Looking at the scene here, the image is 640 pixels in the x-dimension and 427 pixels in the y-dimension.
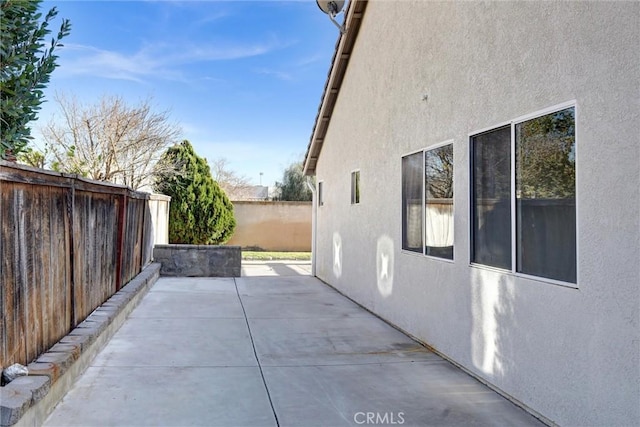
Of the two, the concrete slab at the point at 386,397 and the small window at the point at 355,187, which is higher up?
the small window at the point at 355,187

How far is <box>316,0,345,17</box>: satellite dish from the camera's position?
30.7 feet

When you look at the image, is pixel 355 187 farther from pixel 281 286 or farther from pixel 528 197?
pixel 528 197

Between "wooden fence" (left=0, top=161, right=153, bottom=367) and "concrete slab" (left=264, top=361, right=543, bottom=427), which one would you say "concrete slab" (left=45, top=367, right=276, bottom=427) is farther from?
"wooden fence" (left=0, top=161, right=153, bottom=367)

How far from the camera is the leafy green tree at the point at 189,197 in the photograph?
16.8m

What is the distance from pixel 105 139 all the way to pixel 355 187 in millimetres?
10202

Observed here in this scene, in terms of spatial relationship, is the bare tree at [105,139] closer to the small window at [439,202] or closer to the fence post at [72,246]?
the fence post at [72,246]

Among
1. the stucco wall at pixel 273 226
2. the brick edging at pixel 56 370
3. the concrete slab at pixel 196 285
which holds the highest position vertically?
the stucco wall at pixel 273 226

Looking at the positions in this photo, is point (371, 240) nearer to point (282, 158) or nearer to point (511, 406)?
point (511, 406)

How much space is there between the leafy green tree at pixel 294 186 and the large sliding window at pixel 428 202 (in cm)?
1833

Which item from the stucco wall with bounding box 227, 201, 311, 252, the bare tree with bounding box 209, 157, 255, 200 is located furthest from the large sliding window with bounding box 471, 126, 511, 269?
the bare tree with bounding box 209, 157, 255, 200

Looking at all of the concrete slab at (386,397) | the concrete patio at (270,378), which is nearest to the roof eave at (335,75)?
the concrete patio at (270,378)

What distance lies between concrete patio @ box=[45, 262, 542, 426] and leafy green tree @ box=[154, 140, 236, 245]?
922 centimetres

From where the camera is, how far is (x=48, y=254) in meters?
4.25

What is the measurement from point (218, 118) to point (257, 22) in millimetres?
12472
